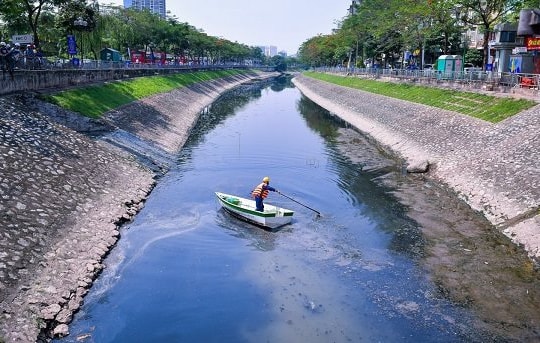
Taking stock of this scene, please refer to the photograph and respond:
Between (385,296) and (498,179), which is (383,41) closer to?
(498,179)

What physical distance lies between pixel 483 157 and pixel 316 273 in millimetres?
16212

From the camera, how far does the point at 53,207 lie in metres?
20.2

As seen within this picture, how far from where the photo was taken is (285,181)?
3161 cm

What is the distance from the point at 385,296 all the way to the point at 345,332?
284 cm

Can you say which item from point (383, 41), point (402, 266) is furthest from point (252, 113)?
point (402, 266)

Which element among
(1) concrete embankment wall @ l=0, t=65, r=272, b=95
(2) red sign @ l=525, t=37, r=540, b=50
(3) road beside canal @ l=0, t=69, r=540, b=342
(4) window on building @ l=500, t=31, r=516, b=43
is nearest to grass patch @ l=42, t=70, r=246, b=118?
(1) concrete embankment wall @ l=0, t=65, r=272, b=95

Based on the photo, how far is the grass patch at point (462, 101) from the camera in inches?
1339

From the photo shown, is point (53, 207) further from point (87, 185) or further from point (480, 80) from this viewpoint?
point (480, 80)

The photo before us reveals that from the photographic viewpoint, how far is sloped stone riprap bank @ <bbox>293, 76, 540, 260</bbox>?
22.3 metres

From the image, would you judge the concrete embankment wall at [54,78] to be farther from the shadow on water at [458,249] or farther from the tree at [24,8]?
the shadow on water at [458,249]

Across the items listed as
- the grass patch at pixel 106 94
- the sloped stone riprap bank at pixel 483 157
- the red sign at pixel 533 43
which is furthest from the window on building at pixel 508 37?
the grass patch at pixel 106 94

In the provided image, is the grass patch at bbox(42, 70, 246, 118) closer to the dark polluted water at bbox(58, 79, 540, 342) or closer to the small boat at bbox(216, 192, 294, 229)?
the dark polluted water at bbox(58, 79, 540, 342)

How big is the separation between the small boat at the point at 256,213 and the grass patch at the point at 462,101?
19304 mm

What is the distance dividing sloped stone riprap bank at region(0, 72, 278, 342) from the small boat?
4.97m
